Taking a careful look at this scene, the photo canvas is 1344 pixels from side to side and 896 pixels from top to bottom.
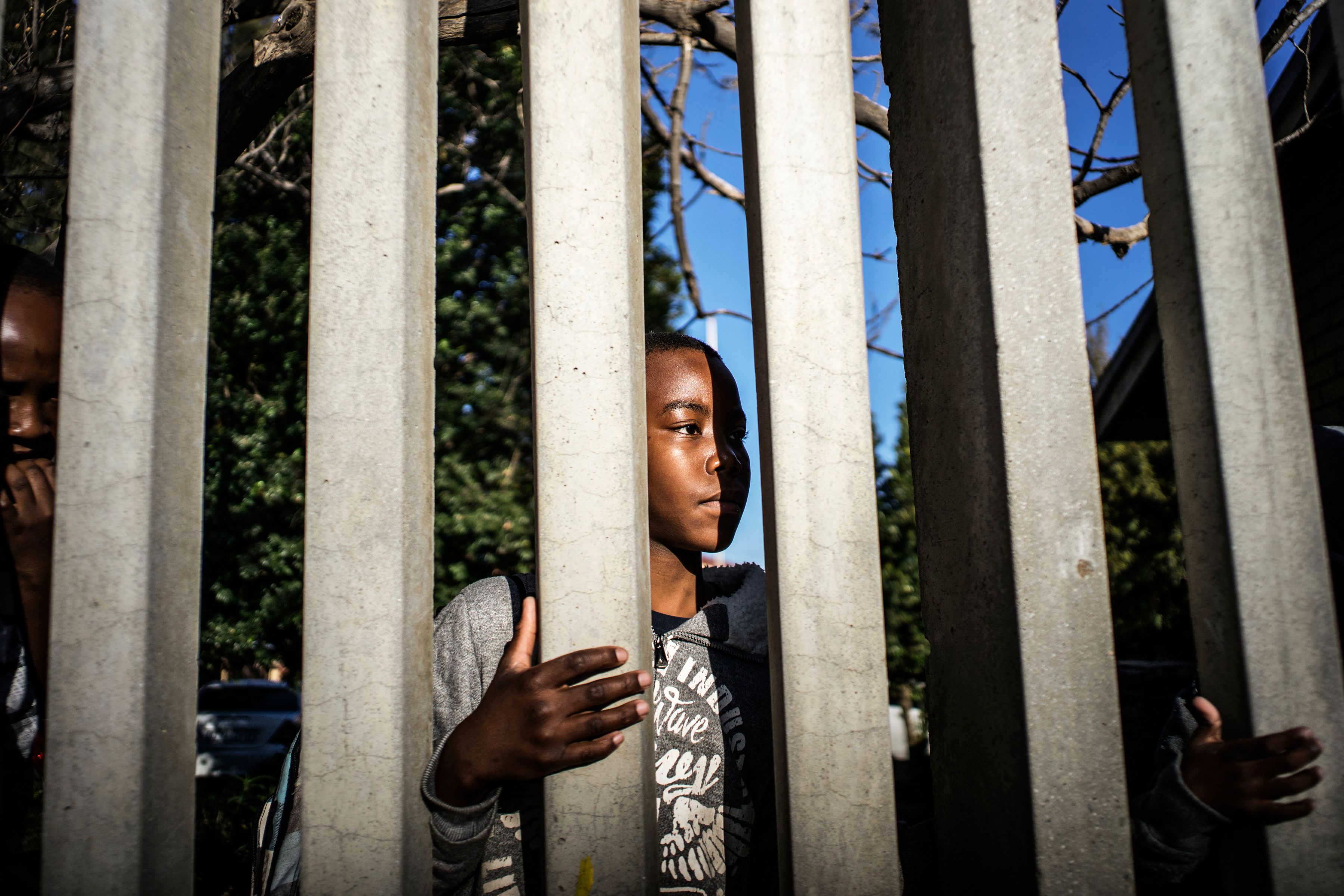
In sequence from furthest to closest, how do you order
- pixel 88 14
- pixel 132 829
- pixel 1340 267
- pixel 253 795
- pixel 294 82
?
pixel 253 795, pixel 1340 267, pixel 294 82, pixel 88 14, pixel 132 829

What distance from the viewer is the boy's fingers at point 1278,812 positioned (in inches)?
46.6

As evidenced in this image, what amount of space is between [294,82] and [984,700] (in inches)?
109

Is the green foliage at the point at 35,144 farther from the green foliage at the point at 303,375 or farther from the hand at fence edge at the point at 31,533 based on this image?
the green foliage at the point at 303,375

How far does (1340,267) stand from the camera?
13.5 feet

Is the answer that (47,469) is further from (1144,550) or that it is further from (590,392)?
(1144,550)

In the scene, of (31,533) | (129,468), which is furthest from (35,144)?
(129,468)

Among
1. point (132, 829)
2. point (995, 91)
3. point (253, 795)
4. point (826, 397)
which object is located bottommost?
point (253, 795)

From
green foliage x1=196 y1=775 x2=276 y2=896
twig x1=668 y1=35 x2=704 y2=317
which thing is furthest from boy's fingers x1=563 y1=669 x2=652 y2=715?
green foliage x1=196 y1=775 x2=276 y2=896

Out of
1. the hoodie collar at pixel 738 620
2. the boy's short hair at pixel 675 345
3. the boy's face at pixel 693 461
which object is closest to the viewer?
the hoodie collar at pixel 738 620

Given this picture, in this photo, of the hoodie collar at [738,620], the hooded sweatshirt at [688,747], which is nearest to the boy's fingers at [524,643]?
the hooded sweatshirt at [688,747]

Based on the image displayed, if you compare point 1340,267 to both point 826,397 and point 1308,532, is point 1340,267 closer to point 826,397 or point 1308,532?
point 1308,532

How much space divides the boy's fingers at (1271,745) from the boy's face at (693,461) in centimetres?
108

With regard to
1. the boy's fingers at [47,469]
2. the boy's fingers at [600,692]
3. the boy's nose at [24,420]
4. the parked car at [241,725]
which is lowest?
the parked car at [241,725]

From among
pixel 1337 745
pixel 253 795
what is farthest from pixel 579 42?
pixel 253 795
